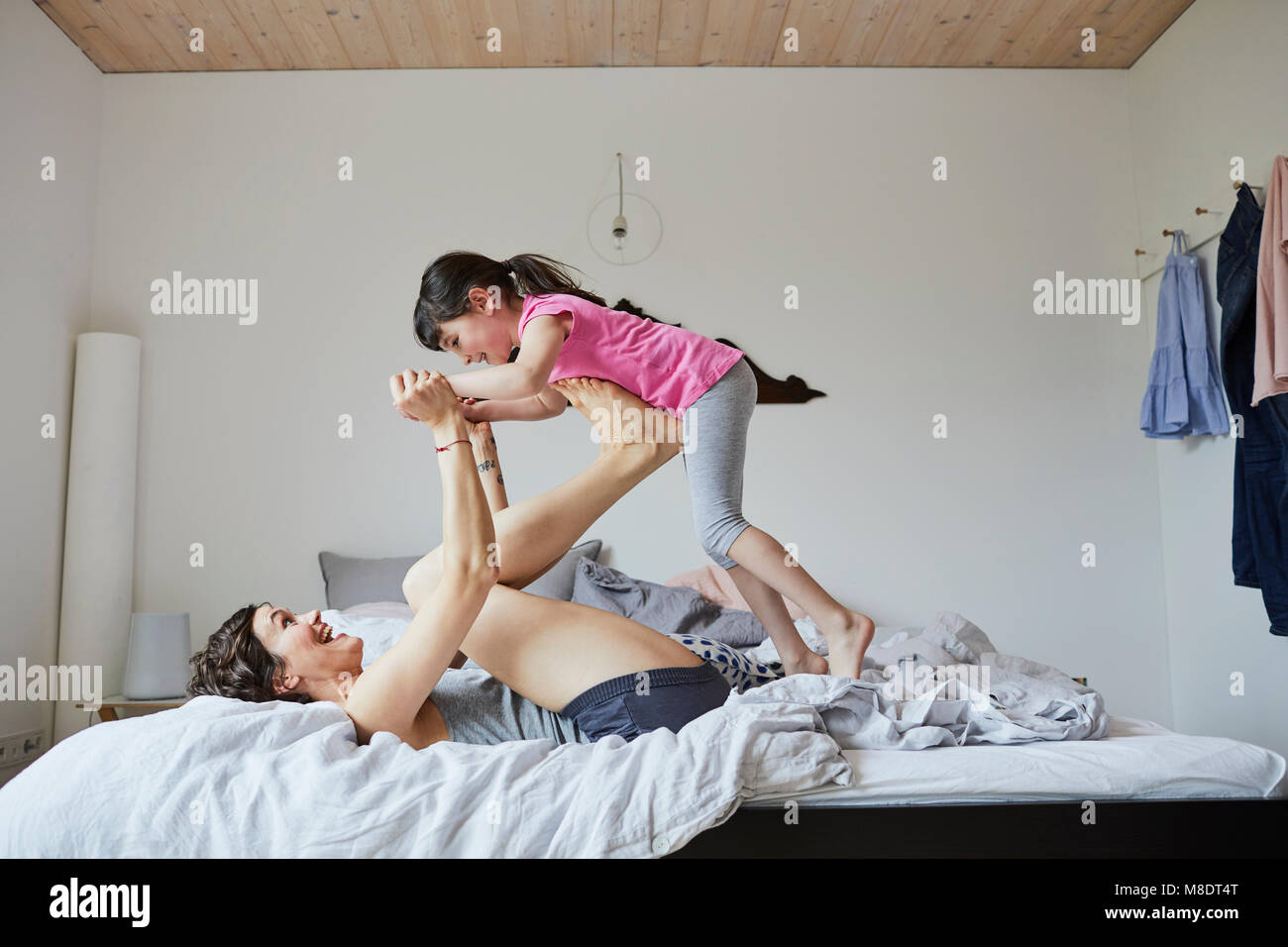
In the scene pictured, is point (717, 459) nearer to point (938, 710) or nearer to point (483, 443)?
point (483, 443)

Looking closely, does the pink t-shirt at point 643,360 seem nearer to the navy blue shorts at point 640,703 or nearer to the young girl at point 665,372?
the young girl at point 665,372

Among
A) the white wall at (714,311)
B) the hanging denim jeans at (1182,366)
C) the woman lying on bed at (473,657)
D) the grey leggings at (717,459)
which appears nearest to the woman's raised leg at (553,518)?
the woman lying on bed at (473,657)

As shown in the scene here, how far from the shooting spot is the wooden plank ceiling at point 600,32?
11.1 ft

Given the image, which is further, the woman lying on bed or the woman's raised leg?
the woman's raised leg

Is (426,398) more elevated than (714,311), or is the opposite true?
(714,311)

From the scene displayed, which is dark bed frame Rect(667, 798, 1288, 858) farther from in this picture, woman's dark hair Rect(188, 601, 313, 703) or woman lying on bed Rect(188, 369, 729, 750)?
woman's dark hair Rect(188, 601, 313, 703)

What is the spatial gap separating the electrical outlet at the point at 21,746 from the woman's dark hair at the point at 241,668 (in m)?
2.05

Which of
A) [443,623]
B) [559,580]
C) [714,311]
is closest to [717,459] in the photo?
[443,623]

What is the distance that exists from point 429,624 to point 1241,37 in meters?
3.30

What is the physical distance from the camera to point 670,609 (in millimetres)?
2949

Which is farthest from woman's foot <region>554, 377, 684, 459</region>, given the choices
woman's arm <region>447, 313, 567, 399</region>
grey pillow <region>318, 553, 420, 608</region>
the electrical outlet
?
the electrical outlet

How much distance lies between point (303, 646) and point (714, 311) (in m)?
2.47

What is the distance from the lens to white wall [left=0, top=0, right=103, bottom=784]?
10.3 feet

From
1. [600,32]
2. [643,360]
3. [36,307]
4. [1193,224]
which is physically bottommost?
[643,360]
